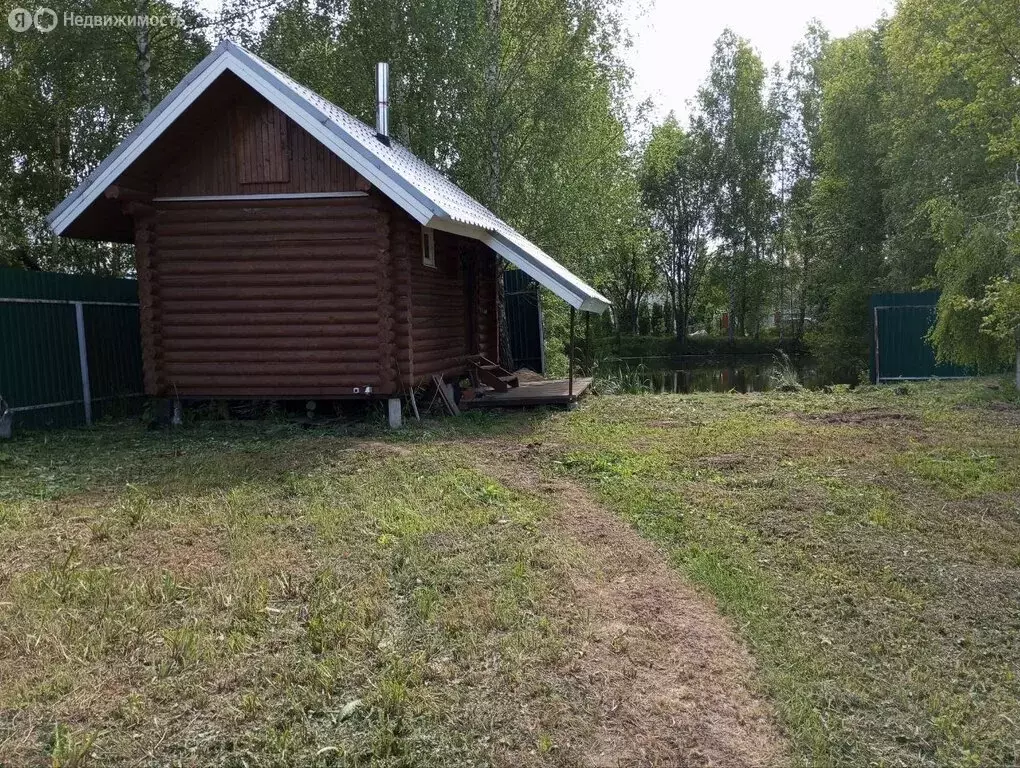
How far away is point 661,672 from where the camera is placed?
3.50 metres

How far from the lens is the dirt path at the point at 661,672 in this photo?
297cm

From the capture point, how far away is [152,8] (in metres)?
15.5

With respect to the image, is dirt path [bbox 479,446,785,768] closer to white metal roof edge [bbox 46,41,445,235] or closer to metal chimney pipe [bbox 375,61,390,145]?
white metal roof edge [bbox 46,41,445,235]

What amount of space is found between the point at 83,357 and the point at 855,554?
1037 centimetres

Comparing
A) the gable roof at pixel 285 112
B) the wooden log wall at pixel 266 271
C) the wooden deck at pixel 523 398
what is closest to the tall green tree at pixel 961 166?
the wooden deck at pixel 523 398

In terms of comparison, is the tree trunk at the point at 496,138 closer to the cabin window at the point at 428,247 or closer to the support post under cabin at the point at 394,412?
the cabin window at the point at 428,247

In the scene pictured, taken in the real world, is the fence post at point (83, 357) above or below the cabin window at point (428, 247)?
below

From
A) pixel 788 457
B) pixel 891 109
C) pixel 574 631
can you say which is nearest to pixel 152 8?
pixel 788 457

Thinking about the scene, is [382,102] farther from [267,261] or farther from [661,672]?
[661,672]

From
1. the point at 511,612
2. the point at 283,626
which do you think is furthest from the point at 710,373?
the point at 283,626

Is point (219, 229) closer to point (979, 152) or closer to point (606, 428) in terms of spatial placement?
point (606, 428)

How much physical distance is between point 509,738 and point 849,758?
1339mm

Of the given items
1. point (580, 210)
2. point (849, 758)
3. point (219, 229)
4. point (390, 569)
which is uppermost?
point (580, 210)

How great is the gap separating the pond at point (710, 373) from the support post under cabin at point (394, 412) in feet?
25.9
